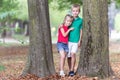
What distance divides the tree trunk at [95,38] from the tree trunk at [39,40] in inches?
40.1

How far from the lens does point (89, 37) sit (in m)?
8.80

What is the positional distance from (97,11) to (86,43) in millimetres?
840

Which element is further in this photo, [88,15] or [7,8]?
[7,8]

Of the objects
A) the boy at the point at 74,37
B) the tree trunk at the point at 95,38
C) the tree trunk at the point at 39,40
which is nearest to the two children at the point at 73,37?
the boy at the point at 74,37

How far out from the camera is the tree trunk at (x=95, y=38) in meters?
8.75

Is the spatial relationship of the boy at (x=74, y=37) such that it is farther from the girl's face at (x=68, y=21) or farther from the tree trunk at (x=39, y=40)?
the tree trunk at (x=39, y=40)

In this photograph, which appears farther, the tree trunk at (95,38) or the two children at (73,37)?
the two children at (73,37)

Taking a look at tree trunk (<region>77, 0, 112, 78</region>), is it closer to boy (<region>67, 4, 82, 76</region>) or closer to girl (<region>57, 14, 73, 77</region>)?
boy (<region>67, 4, 82, 76</region>)

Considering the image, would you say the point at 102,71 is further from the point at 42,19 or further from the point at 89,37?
the point at 42,19

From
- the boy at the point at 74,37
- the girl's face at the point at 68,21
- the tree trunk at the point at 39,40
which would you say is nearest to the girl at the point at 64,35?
the girl's face at the point at 68,21

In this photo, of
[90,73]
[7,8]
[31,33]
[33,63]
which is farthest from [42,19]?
[7,8]

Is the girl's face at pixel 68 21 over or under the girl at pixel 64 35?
over

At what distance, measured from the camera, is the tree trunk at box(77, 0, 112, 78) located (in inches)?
344

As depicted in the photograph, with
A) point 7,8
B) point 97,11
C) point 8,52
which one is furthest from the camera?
point 7,8
